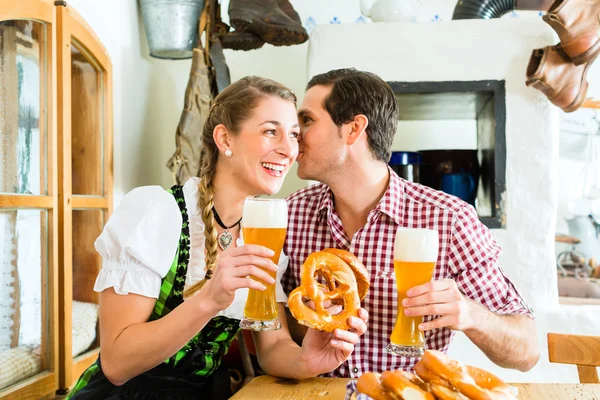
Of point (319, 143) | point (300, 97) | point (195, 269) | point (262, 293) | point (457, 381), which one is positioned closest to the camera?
point (457, 381)

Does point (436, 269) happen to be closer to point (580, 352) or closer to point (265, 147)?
point (580, 352)

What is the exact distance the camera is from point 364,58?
3266mm

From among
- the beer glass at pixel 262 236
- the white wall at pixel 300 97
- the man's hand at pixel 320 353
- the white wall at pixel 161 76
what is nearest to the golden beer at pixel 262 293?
the beer glass at pixel 262 236

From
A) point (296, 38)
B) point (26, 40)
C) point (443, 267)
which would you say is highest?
point (296, 38)

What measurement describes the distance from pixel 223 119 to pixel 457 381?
3.68ft

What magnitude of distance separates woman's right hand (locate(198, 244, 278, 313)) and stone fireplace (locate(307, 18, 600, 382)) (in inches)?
79.2

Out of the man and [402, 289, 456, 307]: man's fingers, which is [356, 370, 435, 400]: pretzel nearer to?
[402, 289, 456, 307]: man's fingers

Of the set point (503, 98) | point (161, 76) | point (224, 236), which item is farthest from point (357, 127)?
point (161, 76)

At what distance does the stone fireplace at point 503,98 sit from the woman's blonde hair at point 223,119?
1.44 m

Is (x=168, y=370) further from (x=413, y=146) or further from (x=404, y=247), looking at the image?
(x=413, y=146)

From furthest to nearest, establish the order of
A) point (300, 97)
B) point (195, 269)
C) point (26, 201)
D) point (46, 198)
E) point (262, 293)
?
point (300, 97), point (46, 198), point (26, 201), point (195, 269), point (262, 293)

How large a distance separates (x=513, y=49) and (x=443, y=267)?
176 centimetres

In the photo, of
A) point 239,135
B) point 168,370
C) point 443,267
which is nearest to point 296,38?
point 239,135

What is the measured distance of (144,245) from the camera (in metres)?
1.63
